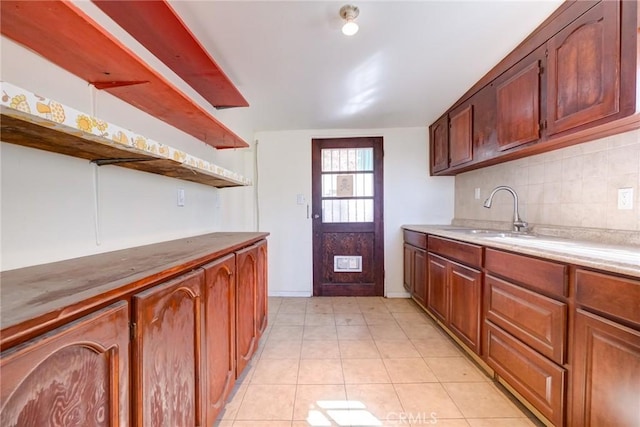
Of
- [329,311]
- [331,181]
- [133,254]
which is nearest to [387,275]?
[329,311]

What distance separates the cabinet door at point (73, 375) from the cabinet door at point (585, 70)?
2.07 metres

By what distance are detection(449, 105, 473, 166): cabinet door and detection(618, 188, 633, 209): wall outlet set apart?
3.44 ft

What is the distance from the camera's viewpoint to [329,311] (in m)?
2.82

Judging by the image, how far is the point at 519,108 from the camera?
1.72 m

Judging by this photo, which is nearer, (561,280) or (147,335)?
(147,335)

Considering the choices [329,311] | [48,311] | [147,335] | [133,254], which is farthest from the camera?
[329,311]

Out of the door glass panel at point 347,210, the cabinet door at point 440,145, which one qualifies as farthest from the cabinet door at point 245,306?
the cabinet door at point 440,145

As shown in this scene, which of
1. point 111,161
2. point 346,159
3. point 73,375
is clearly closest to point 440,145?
point 346,159

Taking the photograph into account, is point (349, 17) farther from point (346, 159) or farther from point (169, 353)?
point (346, 159)

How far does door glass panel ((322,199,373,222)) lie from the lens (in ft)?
11.0

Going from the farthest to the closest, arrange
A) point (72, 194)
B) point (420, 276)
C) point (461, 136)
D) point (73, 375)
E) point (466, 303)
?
point (420, 276), point (461, 136), point (466, 303), point (72, 194), point (73, 375)

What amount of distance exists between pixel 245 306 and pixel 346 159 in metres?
2.31

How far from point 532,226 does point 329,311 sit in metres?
2.00

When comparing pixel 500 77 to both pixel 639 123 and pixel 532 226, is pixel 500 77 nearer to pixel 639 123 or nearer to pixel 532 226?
pixel 639 123
